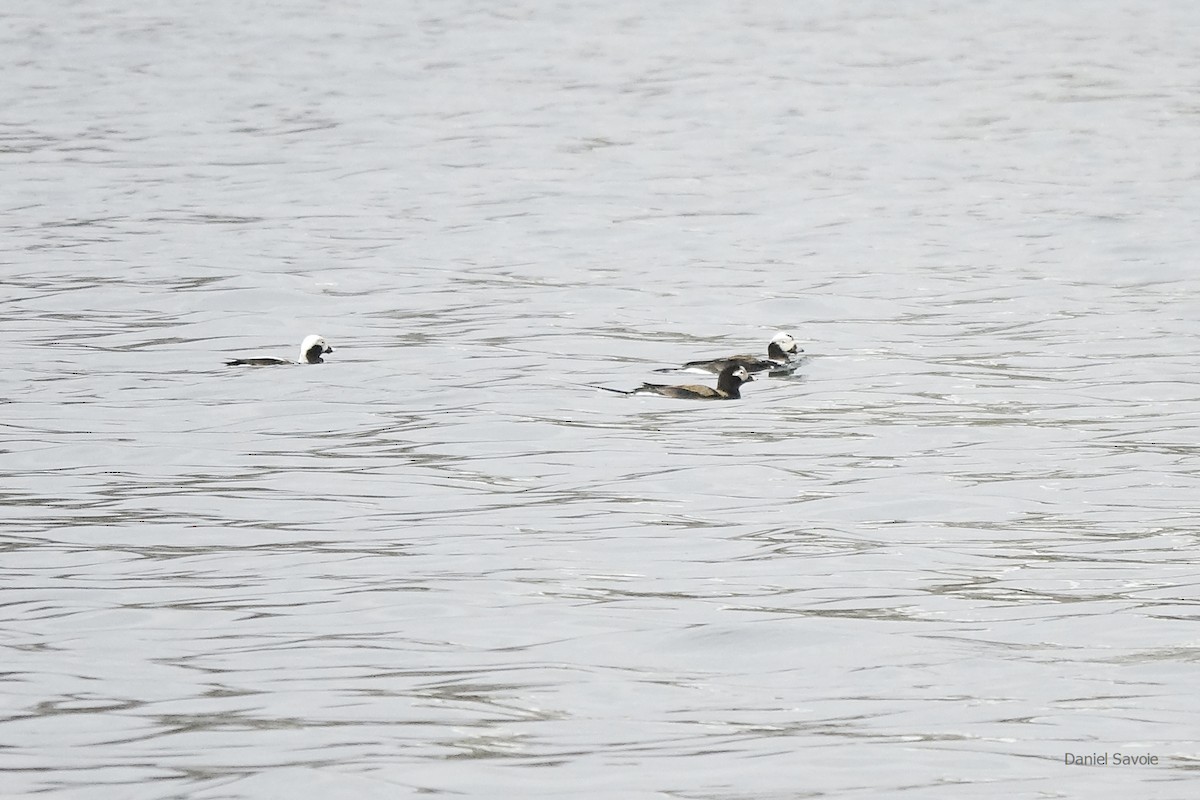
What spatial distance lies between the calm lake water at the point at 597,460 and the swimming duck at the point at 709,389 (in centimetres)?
15

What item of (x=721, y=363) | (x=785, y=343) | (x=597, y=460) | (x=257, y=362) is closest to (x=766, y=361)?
(x=721, y=363)

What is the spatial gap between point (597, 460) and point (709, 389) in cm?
244

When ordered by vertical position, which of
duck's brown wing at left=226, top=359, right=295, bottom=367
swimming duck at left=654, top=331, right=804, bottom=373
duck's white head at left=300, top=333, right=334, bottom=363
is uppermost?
duck's white head at left=300, top=333, right=334, bottom=363

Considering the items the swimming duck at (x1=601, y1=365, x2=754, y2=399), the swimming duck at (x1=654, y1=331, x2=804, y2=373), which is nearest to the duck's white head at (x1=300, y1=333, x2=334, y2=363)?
the swimming duck at (x1=601, y1=365, x2=754, y2=399)

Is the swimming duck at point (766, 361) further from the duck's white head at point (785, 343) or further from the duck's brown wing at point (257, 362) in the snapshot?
the duck's brown wing at point (257, 362)

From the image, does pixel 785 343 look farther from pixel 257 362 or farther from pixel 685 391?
pixel 257 362

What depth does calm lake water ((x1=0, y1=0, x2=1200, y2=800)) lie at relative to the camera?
23.9 ft

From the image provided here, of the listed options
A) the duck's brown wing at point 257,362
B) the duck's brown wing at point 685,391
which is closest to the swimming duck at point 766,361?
the duck's brown wing at point 685,391

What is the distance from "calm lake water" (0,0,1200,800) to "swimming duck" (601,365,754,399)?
0.15 metres

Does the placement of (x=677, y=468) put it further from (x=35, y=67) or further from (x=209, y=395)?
(x=35, y=67)

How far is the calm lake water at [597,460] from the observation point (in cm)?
729

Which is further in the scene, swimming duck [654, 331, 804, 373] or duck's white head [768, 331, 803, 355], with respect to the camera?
duck's white head [768, 331, 803, 355]

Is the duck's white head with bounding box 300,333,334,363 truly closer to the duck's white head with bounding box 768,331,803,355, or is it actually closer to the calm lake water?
the calm lake water

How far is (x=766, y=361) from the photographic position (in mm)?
16250
